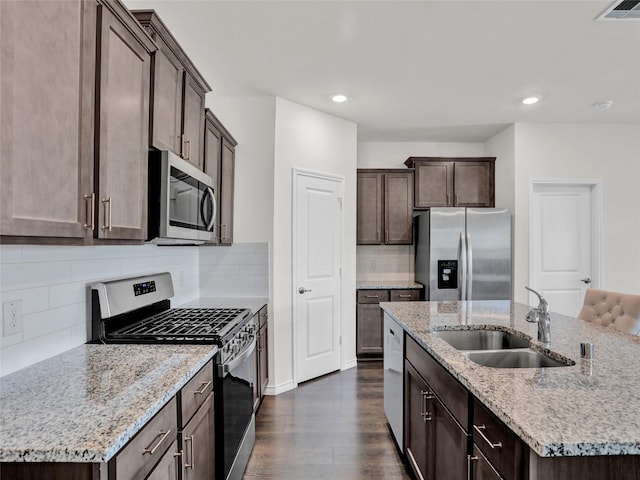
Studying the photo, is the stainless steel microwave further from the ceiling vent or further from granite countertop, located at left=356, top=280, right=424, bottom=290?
the ceiling vent

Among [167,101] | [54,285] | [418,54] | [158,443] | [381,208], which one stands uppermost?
[418,54]

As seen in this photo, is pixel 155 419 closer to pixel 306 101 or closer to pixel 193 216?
pixel 193 216

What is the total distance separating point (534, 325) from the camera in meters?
2.16

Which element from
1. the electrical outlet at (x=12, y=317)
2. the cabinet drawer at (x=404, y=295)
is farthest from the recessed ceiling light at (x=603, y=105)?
the electrical outlet at (x=12, y=317)

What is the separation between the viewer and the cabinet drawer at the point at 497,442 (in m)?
1.03

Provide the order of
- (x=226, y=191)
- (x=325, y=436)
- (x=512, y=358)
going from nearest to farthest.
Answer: (x=512, y=358), (x=325, y=436), (x=226, y=191)

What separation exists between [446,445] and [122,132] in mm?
1809

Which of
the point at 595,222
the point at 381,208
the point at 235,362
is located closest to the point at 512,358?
the point at 235,362

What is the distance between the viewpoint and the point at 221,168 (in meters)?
3.11

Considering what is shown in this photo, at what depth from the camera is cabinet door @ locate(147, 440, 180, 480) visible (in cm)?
121

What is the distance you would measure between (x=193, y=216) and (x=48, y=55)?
1.12 m

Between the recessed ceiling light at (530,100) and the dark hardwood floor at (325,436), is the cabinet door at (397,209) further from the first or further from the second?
the dark hardwood floor at (325,436)

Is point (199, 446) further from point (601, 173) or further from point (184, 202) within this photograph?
Answer: point (601, 173)

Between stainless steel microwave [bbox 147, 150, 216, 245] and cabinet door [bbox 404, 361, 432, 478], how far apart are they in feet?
4.71
